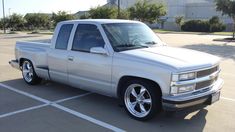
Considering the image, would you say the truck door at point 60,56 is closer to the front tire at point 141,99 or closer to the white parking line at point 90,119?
the white parking line at point 90,119

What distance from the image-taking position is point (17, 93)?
26.2 ft

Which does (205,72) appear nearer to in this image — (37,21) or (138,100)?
(138,100)

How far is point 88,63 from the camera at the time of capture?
6.60 meters

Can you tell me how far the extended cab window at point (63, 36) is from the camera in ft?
24.2

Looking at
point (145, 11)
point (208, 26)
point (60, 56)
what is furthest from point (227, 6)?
point (208, 26)

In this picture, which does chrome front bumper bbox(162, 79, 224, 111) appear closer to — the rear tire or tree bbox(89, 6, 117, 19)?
the rear tire

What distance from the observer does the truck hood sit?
5.35m

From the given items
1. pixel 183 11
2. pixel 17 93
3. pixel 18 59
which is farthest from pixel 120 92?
pixel 183 11

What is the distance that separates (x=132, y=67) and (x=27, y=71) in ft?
14.1

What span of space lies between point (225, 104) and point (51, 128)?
364cm

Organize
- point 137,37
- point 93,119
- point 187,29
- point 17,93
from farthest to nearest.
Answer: point 187,29, point 17,93, point 137,37, point 93,119

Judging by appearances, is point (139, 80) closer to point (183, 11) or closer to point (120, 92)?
point (120, 92)

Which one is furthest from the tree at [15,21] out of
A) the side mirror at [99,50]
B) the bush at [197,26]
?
the side mirror at [99,50]

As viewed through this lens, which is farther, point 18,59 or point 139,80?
point 18,59
